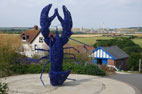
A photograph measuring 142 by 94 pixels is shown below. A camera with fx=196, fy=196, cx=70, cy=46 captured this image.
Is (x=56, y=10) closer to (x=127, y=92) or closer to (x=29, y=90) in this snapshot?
(x=29, y=90)

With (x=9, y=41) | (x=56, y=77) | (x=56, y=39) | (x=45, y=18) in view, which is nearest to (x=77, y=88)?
(x=56, y=77)

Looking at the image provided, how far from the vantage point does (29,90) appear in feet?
30.6

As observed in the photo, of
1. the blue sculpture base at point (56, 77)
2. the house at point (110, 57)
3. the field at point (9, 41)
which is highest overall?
the field at point (9, 41)

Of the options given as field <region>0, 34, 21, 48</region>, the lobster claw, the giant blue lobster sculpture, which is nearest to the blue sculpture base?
the giant blue lobster sculpture

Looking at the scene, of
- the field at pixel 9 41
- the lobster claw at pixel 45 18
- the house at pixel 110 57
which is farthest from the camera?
the house at pixel 110 57

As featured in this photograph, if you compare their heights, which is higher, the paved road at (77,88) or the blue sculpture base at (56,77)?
the blue sculpture base at (56,77)

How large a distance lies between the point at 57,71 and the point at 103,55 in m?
15.8

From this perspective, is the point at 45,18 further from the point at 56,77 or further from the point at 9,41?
the point at 9,41

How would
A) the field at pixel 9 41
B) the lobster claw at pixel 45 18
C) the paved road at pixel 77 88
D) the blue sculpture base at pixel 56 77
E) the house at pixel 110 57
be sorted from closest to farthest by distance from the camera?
1. the paved road at pixel 77 88
2. the lobster claw at pixel 45 18
3. the blue sculpture base at pixel 56 77
4. the field at pixel 9 41
5. the house at pixel 110 57

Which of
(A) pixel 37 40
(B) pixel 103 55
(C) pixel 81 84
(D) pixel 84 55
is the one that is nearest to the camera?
(C) pixel 81 84

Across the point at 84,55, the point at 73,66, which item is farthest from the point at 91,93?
the point at 84,55

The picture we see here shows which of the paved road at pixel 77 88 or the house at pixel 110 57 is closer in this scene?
the paved road at pixel 77 88

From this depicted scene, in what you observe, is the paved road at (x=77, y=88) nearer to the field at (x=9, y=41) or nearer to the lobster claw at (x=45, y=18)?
the lobster claw at (x=45, y=18)

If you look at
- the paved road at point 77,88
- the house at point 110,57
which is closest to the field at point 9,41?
the paved road at point 77,88
